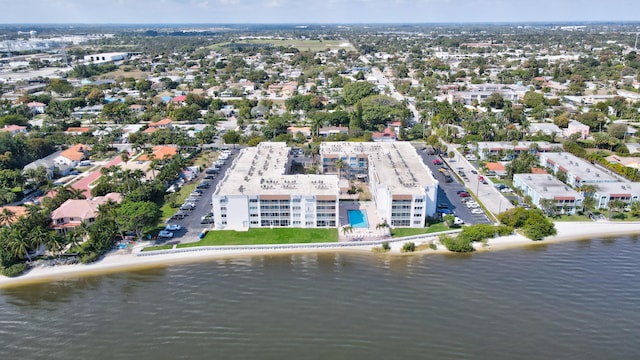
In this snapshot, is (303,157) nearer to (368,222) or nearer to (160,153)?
(160,153)

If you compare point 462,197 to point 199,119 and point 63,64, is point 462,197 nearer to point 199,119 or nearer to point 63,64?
point 199,119

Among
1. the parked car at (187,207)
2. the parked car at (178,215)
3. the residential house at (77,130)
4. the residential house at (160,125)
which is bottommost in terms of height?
the parked car at (178,215)

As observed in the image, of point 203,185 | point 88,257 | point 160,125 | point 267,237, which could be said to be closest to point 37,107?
point 160,125

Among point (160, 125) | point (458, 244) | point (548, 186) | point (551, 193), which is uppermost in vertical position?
point (160, 125)

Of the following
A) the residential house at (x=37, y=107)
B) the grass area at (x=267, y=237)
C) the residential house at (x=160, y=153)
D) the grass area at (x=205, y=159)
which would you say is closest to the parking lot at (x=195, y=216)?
the grass area at (x=267, y=237)

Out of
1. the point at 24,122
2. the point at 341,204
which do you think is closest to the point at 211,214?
the point at 341,204

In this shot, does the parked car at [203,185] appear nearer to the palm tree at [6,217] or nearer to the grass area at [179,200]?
the grass area at [179,200]

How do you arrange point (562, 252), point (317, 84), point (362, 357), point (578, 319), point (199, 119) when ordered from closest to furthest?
point (362, 357), point (578, 319), point (562, 252), point (199, 119), point (317, 84)
